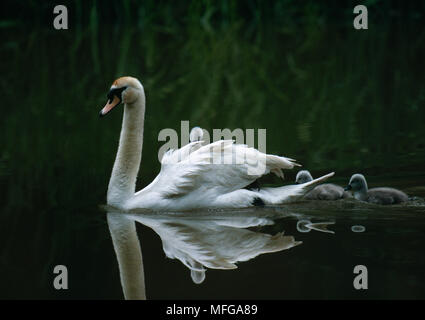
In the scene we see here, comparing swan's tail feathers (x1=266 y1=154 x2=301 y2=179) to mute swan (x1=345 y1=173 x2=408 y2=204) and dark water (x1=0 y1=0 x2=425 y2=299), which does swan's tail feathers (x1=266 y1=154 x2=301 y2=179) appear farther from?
mute swan (x1=345 y1=173 x2=408 y2=204)

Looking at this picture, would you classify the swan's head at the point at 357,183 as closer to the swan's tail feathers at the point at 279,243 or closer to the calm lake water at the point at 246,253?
Result: the calm lake water at the point at 246,253

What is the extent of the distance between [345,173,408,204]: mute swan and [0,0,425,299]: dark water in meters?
0.22

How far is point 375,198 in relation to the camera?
851 cm

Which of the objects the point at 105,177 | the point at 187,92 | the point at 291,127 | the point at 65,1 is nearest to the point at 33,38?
the point at 65,1

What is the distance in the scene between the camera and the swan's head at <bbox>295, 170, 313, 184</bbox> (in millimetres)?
8953

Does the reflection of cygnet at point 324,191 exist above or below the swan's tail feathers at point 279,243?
above

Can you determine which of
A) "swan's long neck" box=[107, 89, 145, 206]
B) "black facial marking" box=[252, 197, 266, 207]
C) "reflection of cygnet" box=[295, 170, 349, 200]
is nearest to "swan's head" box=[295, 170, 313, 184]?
"reflection of cygnet" box=[295, 170, 349, 200]

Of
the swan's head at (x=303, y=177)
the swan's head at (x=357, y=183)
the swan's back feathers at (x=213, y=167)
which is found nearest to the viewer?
the swan's back feathers at (x=213, y=167)

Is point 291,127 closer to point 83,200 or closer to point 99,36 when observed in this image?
point 83,200

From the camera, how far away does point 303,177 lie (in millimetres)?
8984

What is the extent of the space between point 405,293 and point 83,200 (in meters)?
4.12

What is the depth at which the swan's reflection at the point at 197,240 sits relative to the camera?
21.4 ft

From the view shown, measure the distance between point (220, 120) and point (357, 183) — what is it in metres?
4.71

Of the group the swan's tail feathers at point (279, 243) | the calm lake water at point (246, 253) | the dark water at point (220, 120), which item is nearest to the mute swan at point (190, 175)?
the calm lake water at point (246, 253)
